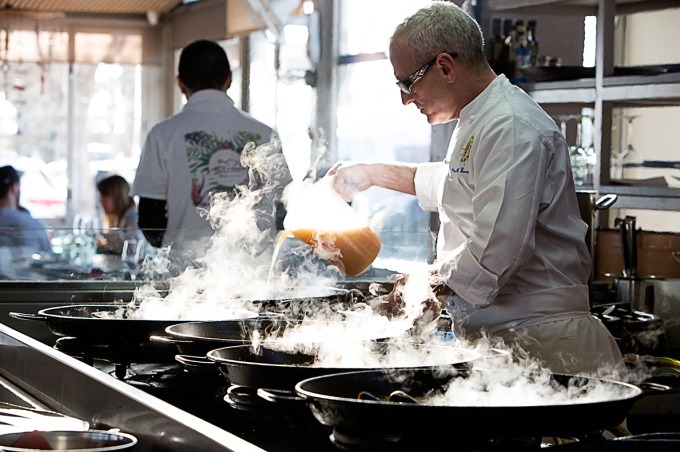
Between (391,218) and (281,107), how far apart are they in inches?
92.2

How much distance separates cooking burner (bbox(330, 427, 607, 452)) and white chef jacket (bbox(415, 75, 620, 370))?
0.85 m

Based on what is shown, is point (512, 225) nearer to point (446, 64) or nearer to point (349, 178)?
point (446, 64)

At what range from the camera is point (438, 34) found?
6.74 feet

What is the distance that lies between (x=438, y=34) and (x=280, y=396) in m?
1.01

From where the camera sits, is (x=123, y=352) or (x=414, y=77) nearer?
(x=123, y=352)

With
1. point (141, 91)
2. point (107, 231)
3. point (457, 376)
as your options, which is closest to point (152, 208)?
point (107, 231)

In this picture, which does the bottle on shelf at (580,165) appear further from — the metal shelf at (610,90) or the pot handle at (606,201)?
the pot handle at (606,201)

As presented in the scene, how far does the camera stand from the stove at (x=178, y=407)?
1040 millimetres

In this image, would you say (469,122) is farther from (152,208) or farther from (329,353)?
(152,208)

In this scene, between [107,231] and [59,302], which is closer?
[59,302]

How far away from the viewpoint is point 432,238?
3006 millimetres

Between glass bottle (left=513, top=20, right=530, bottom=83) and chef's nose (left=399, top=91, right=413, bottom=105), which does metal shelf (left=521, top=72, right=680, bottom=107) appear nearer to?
glass bottle (left=513, top=20, right=530, bottom=83)

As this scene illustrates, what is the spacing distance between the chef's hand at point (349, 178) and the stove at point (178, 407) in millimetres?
654

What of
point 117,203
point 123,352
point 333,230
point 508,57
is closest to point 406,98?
point 333,230
